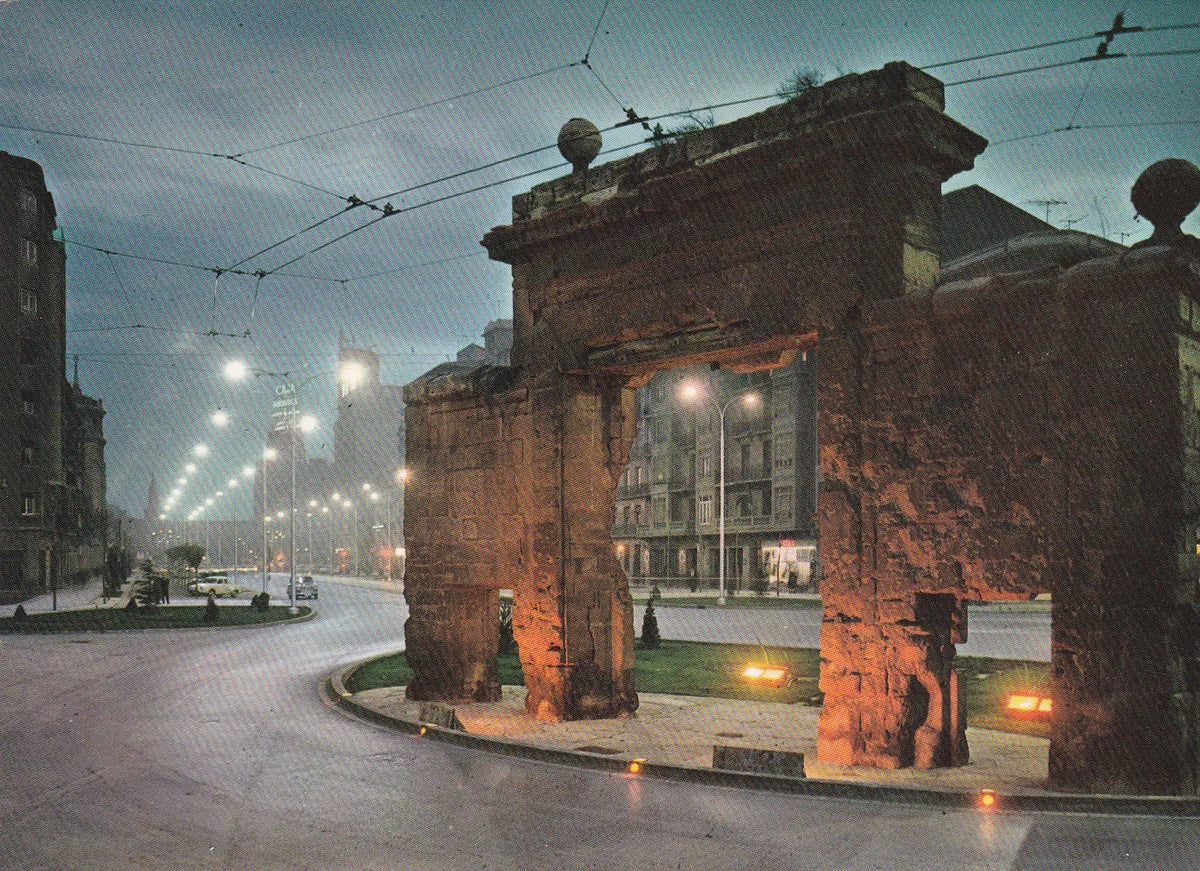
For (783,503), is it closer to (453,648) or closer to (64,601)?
(64,601)

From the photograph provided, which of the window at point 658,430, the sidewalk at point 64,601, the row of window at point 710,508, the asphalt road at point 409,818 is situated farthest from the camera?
the window at point 658,430

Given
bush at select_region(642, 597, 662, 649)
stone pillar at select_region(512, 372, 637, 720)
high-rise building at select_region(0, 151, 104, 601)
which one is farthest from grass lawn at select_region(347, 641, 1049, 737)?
high-rise building at select_region(0, 151, 104, 601)

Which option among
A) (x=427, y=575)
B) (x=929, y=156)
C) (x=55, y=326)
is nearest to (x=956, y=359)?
(x=929, y=156)

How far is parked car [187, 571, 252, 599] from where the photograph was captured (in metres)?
52.9

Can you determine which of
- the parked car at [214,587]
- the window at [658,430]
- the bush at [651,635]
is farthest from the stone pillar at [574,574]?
the window at [658,430]

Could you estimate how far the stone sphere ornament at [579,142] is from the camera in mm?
14039

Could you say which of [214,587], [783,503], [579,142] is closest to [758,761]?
[579,142]

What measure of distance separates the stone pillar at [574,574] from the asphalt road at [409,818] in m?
2.33

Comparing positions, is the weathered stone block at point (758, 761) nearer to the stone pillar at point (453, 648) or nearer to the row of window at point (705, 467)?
the stone pillar at point (453, 648)

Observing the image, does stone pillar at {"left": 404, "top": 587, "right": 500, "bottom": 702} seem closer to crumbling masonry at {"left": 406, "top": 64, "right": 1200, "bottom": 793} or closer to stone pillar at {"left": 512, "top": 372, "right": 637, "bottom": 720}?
crumbling masonry at {"left": 406, "top": 64, "right": 1200, "bottom": 793}

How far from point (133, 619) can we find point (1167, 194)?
107 feet

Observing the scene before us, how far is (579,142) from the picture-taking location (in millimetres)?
14023

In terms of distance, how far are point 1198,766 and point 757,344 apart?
19.8ft

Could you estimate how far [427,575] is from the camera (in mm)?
15281
